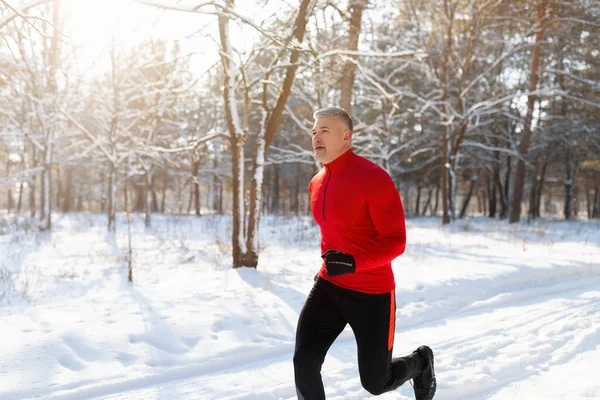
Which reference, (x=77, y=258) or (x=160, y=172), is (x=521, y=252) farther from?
(x=160, y=172)

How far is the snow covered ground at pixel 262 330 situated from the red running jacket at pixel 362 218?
136 centimetres

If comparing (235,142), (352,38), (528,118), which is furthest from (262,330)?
(528,118)

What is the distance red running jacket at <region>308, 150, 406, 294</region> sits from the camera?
2381 mm

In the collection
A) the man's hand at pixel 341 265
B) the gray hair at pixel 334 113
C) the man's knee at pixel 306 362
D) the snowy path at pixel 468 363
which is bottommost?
the snowy path at pixel 468 363

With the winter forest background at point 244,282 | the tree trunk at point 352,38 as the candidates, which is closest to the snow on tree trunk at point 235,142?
the winter forest background at point 244,282

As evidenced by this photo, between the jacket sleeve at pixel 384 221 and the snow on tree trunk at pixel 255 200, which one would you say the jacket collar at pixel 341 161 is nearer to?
the jacket sleeve at pixel 384 221

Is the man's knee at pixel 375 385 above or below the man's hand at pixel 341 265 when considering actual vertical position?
below

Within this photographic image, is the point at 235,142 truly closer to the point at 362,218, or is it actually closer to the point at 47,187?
the point at 362,218

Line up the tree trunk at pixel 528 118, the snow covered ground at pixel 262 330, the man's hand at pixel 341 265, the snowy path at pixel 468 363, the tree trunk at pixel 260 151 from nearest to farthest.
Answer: the man's hand at pixel 341 265, the snowy path at pixel 468 363, the snow covered ground at pixel 262 330, the tree trunk at pixel 260 151, the tree trunk at pixel 528 118

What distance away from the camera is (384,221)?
2.41 meters

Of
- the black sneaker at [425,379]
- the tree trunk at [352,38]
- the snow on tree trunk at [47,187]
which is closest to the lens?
the black sneaker at [425,379]

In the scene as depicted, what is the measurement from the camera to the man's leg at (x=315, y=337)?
8.41 ft

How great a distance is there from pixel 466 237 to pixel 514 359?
35.7 ft

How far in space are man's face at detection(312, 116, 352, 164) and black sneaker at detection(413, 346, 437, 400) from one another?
1.48 meters
